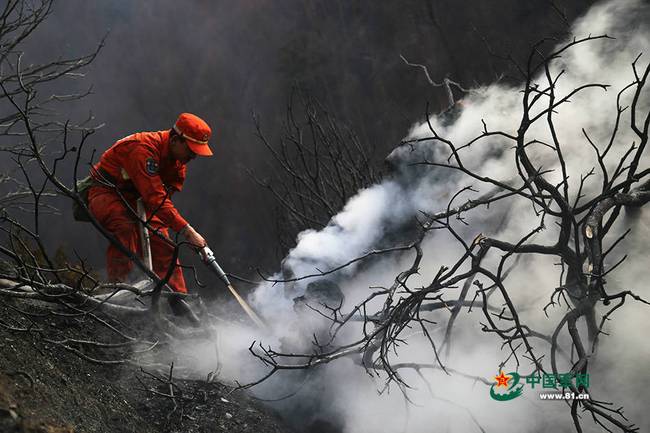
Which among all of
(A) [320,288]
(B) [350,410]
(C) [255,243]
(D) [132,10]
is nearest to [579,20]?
(A) [320,288]

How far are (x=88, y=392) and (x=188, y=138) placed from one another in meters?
2.46

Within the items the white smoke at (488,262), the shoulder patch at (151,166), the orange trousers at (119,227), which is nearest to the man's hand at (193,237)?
the orange trousers at (119,227)

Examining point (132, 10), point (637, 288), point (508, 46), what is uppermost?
point (132, 10)

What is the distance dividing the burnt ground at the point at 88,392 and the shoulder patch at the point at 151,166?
1.23 m

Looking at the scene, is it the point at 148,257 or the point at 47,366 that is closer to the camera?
the point at 47,366

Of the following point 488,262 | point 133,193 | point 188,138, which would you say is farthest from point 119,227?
point 488,262

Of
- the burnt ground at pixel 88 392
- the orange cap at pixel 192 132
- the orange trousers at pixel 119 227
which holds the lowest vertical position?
the burnt ground at pixel 88 392

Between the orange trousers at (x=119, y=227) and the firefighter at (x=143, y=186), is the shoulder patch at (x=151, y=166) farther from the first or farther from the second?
the orange trousers at (x=119, y=227)

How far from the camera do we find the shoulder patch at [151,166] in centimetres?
535

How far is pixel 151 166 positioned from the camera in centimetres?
538

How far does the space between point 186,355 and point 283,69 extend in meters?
7.75

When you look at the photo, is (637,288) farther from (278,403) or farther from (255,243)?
(255,243)

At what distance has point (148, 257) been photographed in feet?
17.6

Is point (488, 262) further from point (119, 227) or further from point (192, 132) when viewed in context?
point (119, 227)
